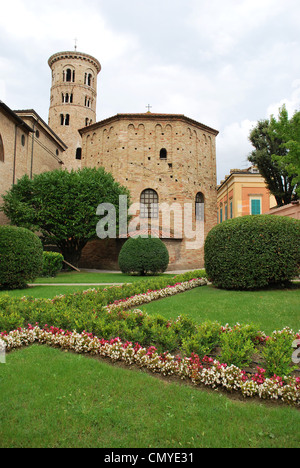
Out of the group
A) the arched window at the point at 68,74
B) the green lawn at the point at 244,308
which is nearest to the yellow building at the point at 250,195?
the green lawn at the point at 244,308

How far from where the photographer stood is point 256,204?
32750 mm

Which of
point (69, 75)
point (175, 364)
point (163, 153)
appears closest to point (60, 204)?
point (163, 153)

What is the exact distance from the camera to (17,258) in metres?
11.0

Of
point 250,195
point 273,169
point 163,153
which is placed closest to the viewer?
point 273,169

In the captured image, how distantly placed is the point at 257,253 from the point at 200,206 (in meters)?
17.5

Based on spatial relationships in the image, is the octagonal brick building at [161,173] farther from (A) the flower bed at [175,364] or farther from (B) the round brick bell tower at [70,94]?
(B) the round brick bell tower at [70,94]

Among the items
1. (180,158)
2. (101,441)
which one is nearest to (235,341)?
(101,441)

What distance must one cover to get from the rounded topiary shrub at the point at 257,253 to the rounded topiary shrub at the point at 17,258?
6983 millimetres

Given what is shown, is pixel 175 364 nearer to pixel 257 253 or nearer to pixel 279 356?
pixel 279 356

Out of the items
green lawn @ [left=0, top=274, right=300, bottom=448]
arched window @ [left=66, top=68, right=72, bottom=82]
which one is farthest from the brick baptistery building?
arched window @ [left=66, top=68, right=72, bottom=82]

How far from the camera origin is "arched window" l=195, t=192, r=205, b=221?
26.0 meters

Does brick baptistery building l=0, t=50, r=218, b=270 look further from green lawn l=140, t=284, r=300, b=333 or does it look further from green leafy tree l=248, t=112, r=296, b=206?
green lawn l=140, t=284, r=300, b=333

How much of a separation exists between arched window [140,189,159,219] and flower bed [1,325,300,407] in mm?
20279

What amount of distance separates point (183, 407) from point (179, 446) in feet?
1.67
